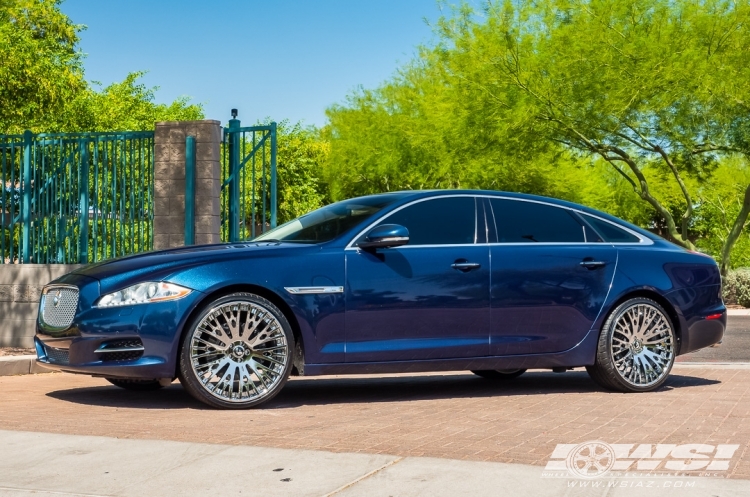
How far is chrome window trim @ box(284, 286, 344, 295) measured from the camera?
8.09 m

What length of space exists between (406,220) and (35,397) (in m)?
3.24

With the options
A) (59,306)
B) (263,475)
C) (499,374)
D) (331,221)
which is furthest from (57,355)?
(499,374)

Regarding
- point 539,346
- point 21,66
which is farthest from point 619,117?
point 539,346

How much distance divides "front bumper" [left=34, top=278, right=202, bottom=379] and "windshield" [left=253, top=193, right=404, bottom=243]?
3.80 feet

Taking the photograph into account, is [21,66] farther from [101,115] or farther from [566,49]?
[101,115]

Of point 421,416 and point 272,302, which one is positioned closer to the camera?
point 421,416

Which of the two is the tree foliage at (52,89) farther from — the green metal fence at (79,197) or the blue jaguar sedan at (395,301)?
the blue jaguar sedan at (395,301)

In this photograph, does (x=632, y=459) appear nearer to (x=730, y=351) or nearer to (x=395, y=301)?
(x=395, y=301)

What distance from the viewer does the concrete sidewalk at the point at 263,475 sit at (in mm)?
5320

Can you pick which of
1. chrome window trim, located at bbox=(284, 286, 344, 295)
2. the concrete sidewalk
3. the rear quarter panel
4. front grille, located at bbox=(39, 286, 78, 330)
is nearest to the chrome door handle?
the rear quarter panel

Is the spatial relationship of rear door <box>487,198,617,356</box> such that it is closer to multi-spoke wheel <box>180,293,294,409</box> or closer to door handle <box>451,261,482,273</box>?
door handle <box>451,261,482,273</box>

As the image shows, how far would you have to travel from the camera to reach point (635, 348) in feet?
30.2

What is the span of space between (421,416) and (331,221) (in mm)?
1799

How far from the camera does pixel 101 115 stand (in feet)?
152
